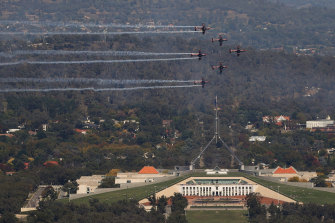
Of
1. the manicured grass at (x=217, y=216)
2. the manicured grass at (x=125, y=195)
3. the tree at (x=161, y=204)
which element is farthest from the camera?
the manicured grass at (x=125, y=195)

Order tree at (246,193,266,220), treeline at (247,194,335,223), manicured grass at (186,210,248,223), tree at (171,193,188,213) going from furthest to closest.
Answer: tree at (171,193,188,213) < tree at (246,193,266,220) < manicured grass at (186,210,248,223) < treeline at (247,194,335,223)

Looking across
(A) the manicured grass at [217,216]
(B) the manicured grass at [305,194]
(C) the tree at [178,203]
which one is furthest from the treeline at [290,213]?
(C) the tree at [178,203]

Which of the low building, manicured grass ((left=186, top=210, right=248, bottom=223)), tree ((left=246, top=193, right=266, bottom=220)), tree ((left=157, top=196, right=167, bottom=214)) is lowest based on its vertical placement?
the low building

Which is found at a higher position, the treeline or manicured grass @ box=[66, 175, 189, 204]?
the treeline

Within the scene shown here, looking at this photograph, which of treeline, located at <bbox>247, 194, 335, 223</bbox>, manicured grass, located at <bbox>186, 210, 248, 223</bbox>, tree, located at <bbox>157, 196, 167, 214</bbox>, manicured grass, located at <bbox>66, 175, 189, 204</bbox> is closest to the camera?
treeline, located at <bbox>247, 194, 335, 223</bbox>

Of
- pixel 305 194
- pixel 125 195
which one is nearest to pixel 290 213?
pixel 305 194

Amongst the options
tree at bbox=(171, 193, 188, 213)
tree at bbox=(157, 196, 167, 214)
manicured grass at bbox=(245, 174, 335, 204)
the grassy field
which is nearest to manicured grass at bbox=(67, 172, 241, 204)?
the grassy field

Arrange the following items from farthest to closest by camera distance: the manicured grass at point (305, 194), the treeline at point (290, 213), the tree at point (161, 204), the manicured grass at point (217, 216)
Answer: the manicured grass at point (305, 194) < the tree at point (161, 204) < the manicured grass at point (217, 216) < the treeline at point (290, 213)

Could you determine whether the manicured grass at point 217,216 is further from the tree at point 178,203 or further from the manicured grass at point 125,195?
the manicured grass at point 125,195

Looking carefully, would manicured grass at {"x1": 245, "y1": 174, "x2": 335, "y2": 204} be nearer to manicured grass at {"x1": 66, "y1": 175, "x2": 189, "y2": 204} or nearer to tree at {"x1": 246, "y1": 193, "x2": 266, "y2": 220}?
tree at {"x1": 246, "y1": 193, "x2": 266, "y2": 220}

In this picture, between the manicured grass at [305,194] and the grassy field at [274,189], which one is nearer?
the manicured grass at [305,194]

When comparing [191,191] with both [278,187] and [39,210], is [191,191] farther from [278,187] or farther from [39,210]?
[39,210]
